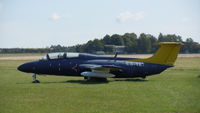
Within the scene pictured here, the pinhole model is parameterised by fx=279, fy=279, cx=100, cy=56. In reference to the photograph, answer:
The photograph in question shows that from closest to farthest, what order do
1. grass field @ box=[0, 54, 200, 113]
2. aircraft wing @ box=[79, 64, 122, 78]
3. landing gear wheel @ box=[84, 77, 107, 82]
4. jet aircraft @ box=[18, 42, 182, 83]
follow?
grass field @ box=[0, 54, 200, 113] < aircraft wing @ box=[79, 64, 122, 78] < jet aircraft @ box=[18, 42, 182, 83] < landing gear wheel @ box=[84, 77, 107, 82]

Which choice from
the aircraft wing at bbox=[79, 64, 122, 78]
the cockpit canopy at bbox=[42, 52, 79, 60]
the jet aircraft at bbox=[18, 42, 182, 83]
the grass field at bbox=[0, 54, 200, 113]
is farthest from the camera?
the cockpit canopy at bbox=[42, 52, 79, 60]

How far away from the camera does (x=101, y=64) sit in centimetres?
1941

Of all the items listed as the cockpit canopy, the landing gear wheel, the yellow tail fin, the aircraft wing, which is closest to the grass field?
the aircraft wing

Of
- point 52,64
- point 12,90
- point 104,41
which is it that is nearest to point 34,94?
point 12,90

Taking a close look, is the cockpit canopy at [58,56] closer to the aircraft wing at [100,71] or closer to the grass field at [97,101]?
the aircraft wing at [100,71]

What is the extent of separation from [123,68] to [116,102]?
27.8 ft

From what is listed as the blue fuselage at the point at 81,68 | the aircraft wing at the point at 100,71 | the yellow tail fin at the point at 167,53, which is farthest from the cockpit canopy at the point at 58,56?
the yellow tail fin at the point at 167,53

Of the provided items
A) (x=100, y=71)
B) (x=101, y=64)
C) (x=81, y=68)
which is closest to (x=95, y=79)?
(x=100, y=71)

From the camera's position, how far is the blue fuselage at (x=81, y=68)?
1905 cm

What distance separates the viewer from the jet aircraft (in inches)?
748

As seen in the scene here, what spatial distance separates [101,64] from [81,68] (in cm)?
142

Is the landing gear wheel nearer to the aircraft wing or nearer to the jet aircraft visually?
the jet aircraft

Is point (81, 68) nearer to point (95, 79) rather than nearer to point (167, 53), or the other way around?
point (95, 79)

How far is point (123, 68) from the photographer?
19312 mm
